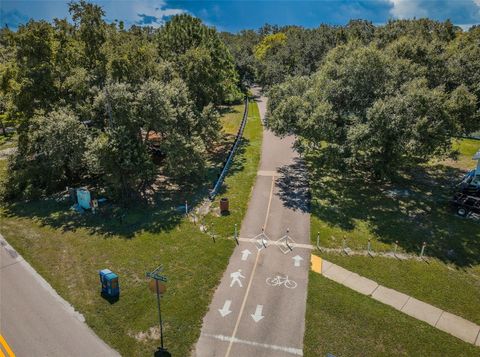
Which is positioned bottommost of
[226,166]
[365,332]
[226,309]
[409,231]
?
[226,309]

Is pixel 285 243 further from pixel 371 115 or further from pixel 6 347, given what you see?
pixel 6 347

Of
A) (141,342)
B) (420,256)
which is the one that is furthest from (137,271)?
(420,256)

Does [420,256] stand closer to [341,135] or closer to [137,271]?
[341,135]

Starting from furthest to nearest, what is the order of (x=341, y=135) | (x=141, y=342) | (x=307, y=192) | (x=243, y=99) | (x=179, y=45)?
(x=243, y=99) → (x=179, y=45) → (x=307, y=192) → (x=341, y=135) → (x=141, y=342)

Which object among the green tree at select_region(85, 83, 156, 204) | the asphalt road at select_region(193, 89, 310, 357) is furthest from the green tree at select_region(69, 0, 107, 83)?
the asphalt road at select_region(193, 89, 310, 357)

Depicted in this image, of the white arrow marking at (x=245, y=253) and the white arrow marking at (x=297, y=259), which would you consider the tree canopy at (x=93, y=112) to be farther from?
the white arrow marking at (x=297, y=259)

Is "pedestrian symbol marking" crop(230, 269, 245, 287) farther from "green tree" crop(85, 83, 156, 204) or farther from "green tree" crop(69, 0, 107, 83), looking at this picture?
"green tree" crop(69, 0, 107, 83)

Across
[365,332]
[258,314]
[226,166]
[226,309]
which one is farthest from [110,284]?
[226,166]
